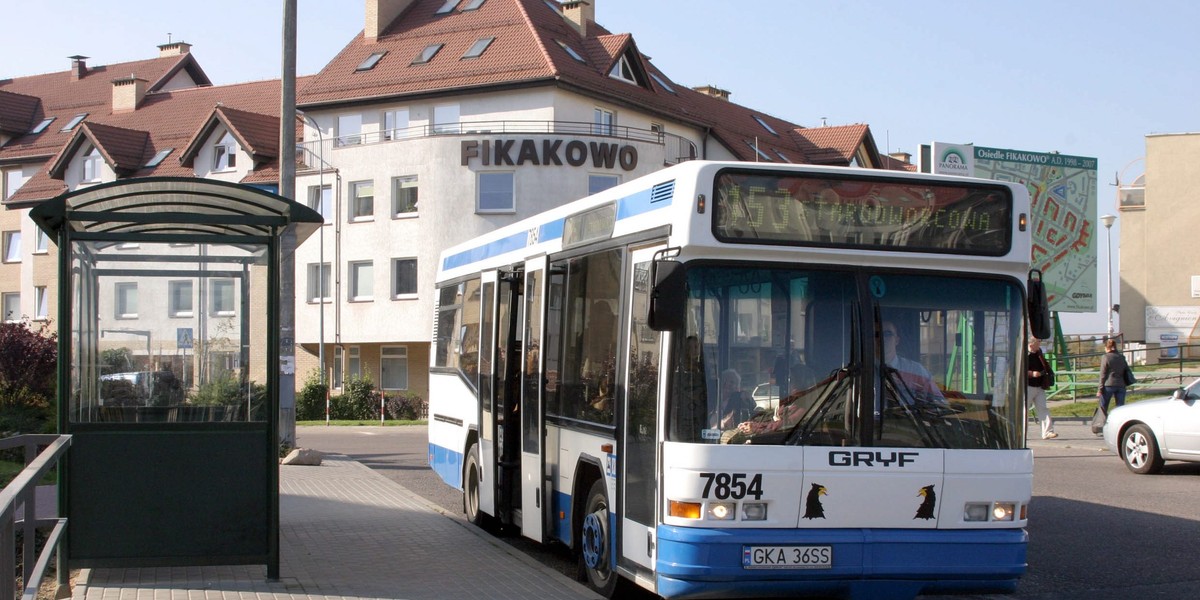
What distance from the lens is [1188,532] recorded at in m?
12.0

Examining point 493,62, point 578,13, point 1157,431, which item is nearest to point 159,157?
point 493,62

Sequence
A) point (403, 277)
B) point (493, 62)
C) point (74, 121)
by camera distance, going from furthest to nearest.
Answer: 1. point (74, 121)
2. point (493, 62)
3. point (403, 277)

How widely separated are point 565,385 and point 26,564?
407 cm

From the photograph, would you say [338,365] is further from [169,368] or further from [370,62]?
[169,368]

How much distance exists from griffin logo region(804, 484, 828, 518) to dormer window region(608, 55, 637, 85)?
140 feet

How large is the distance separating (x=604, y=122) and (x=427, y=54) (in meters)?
7.14

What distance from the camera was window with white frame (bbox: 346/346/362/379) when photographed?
49875 millimetres

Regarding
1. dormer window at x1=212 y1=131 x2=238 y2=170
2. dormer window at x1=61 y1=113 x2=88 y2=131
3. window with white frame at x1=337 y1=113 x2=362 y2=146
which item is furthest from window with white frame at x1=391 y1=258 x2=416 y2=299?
dormer window at x1=61 y1=113 x2=88 y2=131

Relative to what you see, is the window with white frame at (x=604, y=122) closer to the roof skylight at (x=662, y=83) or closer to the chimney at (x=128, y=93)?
the roof skylight at (x=662, y=83)

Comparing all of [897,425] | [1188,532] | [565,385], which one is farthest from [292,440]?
[897,425]

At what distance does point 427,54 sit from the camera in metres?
49.2

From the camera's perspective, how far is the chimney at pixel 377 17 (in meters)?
52.0

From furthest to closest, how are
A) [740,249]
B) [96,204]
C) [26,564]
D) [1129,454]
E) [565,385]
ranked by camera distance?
[1129,454]
[565,385]
[96,204]
[740,249]
[26,564]

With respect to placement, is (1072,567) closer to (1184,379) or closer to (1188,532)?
(1188,532)
